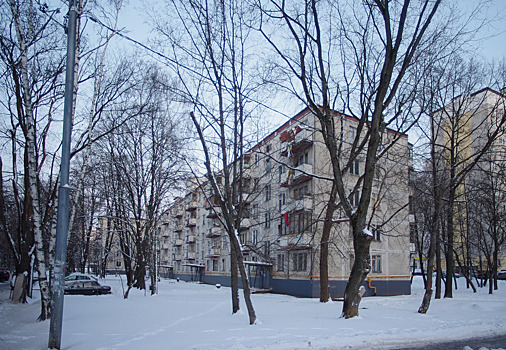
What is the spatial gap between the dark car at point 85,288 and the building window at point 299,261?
14.2 metres

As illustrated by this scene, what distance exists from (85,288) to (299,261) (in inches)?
626

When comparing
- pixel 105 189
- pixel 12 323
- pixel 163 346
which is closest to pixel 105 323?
pixel 12 323

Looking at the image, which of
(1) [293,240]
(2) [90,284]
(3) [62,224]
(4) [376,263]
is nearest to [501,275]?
(4) [376,263]

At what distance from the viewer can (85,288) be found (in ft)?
90.0

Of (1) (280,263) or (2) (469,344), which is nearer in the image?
Result: (2) (469,344)

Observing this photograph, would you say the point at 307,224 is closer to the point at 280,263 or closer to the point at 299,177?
the point at 299,177

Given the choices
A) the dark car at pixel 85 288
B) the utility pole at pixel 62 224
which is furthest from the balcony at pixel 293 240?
the utility pole at pixel 62 224

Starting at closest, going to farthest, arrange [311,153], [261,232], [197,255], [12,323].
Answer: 1. [12,323]
2. [311,153]
3. [261,232]
4. [197,255]

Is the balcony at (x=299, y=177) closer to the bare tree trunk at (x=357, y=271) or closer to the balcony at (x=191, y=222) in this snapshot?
the bare tree trunk at (x=357, y=271)

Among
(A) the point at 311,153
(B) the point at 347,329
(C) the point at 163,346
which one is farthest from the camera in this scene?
(A) the point at 311,153

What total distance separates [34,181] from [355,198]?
24262 millimetres

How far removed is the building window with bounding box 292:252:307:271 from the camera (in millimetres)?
30781

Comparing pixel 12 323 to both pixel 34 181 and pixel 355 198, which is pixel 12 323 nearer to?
pixel 34 181

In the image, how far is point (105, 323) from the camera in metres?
11.5
